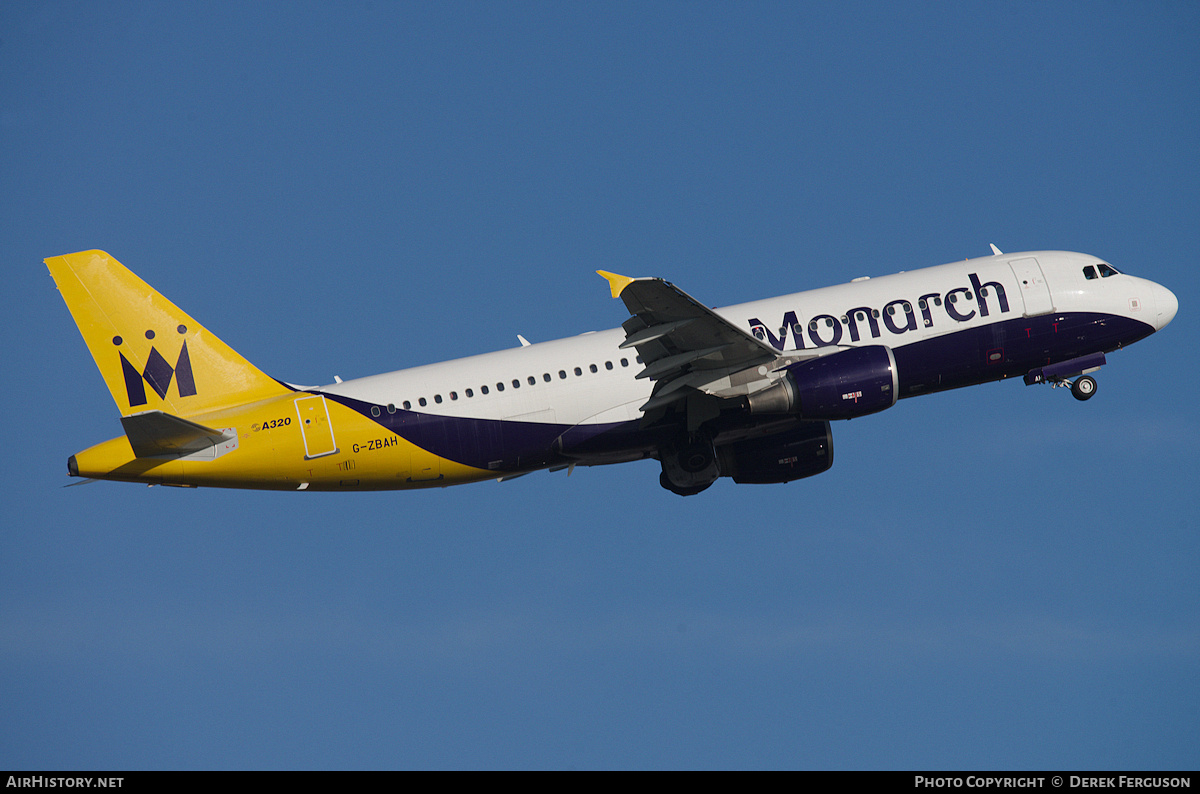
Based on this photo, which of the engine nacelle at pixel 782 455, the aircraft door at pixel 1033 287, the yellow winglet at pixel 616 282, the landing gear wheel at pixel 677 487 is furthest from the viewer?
the engine nacelle at pixel 782 455

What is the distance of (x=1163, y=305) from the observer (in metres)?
42.9

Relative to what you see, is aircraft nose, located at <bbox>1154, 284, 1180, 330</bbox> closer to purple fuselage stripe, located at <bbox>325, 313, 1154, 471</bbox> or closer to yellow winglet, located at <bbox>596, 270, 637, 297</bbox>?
purple fuselage stripe, located at <bbox>325, 313, 1154, 471</bbox>

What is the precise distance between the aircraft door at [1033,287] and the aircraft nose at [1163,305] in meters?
4.87

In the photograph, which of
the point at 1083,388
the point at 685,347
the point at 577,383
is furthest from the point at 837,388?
the point at 1083,388

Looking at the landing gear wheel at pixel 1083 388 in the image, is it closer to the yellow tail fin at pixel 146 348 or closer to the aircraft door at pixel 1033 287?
the aircraft door at pixel 1033 287

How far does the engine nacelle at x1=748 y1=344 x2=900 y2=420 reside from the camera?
37125 millimetres

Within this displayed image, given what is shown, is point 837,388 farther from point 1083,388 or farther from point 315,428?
point 315,428

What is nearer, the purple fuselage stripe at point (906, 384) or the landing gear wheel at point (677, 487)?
the purple fuselage stripe at point (906, 384)

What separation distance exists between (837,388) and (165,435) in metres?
21.1

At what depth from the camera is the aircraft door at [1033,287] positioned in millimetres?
40719

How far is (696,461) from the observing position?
40406 millimetres

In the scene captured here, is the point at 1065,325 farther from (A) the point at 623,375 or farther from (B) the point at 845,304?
(A) the point at 623,375

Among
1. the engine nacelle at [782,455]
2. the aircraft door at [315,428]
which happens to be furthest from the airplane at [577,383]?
the engine nacelle at [782,455]

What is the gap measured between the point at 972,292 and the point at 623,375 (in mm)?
12509
